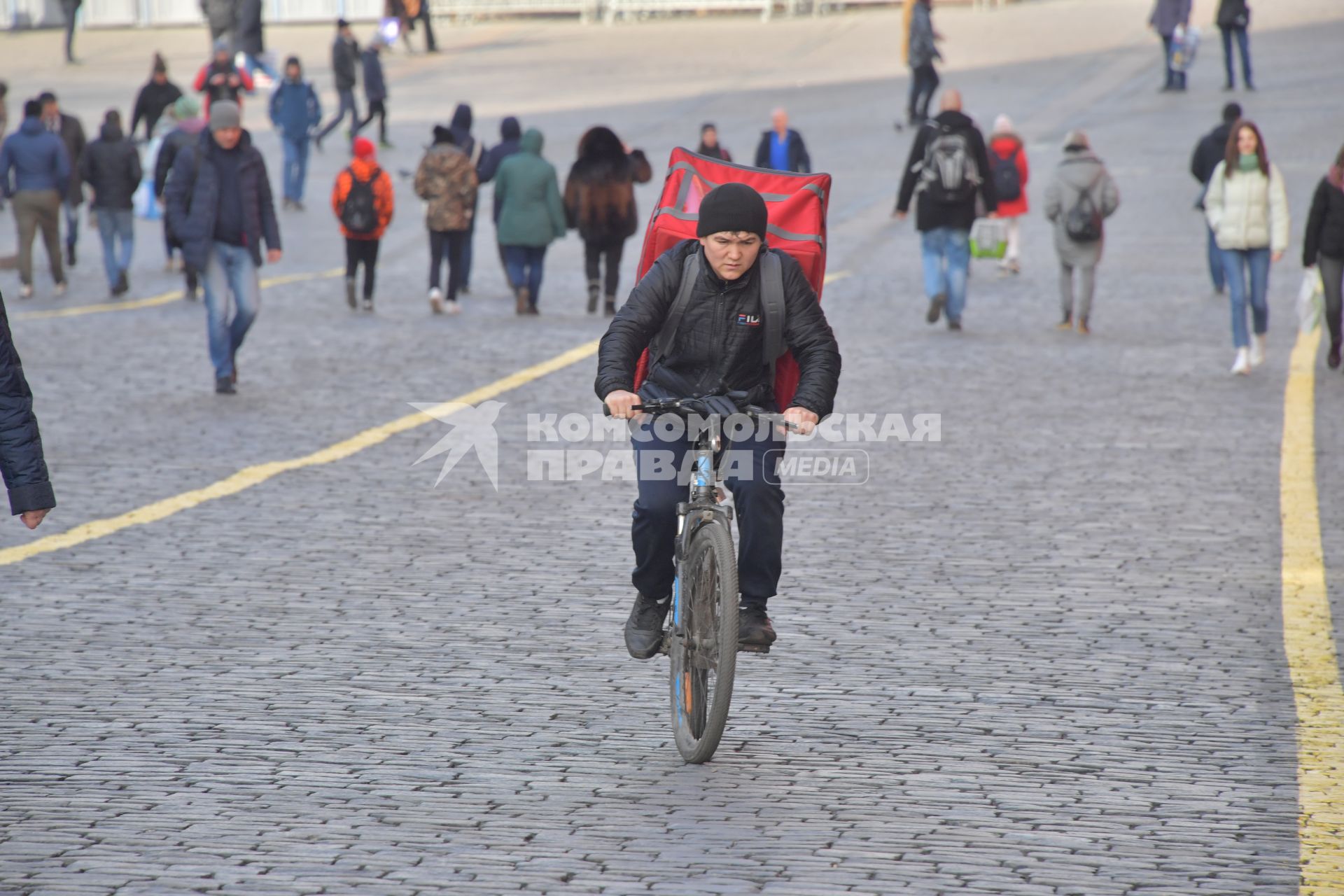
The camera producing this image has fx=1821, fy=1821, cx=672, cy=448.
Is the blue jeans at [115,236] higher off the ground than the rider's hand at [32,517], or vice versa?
the blue jeans at [115,236]

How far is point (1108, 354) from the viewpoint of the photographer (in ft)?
46.7

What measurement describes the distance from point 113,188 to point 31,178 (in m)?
0.80

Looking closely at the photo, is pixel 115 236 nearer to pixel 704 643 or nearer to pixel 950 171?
pixel 950 171

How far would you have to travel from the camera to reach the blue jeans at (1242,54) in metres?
30.1

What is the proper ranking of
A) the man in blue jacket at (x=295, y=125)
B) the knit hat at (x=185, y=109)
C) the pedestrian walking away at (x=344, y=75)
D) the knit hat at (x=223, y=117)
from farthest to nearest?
the pedestrian walking away at (x=344, y=75) → the man in blue jacket at (x=295, y=125) → the knit hat at (x=185, y=109) → the knit hat at (x=223, y=117)

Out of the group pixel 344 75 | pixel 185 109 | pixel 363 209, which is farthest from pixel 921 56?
pixel 363 209

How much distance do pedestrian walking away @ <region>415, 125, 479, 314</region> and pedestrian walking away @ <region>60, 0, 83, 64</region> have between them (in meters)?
22.8

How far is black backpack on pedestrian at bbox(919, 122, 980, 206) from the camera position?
1541 cm

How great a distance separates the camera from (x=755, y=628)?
5.65 metres

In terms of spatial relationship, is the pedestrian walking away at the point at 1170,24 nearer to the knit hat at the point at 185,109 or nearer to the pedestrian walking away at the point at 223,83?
the pedestrian walking away at the point at 223,83

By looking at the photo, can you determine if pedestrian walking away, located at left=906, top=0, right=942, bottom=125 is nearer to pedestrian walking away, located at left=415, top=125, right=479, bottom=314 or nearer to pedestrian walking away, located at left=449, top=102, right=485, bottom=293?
pedestrian walking away, located at left=449, top=102, right=485, bottom=293

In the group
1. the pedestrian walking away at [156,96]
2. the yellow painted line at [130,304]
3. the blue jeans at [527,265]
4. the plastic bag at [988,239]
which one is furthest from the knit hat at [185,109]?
the plastic bag at [988,239]

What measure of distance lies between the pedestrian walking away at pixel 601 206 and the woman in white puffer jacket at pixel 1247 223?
5.55m

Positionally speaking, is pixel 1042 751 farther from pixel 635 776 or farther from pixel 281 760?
pixel 281 760
